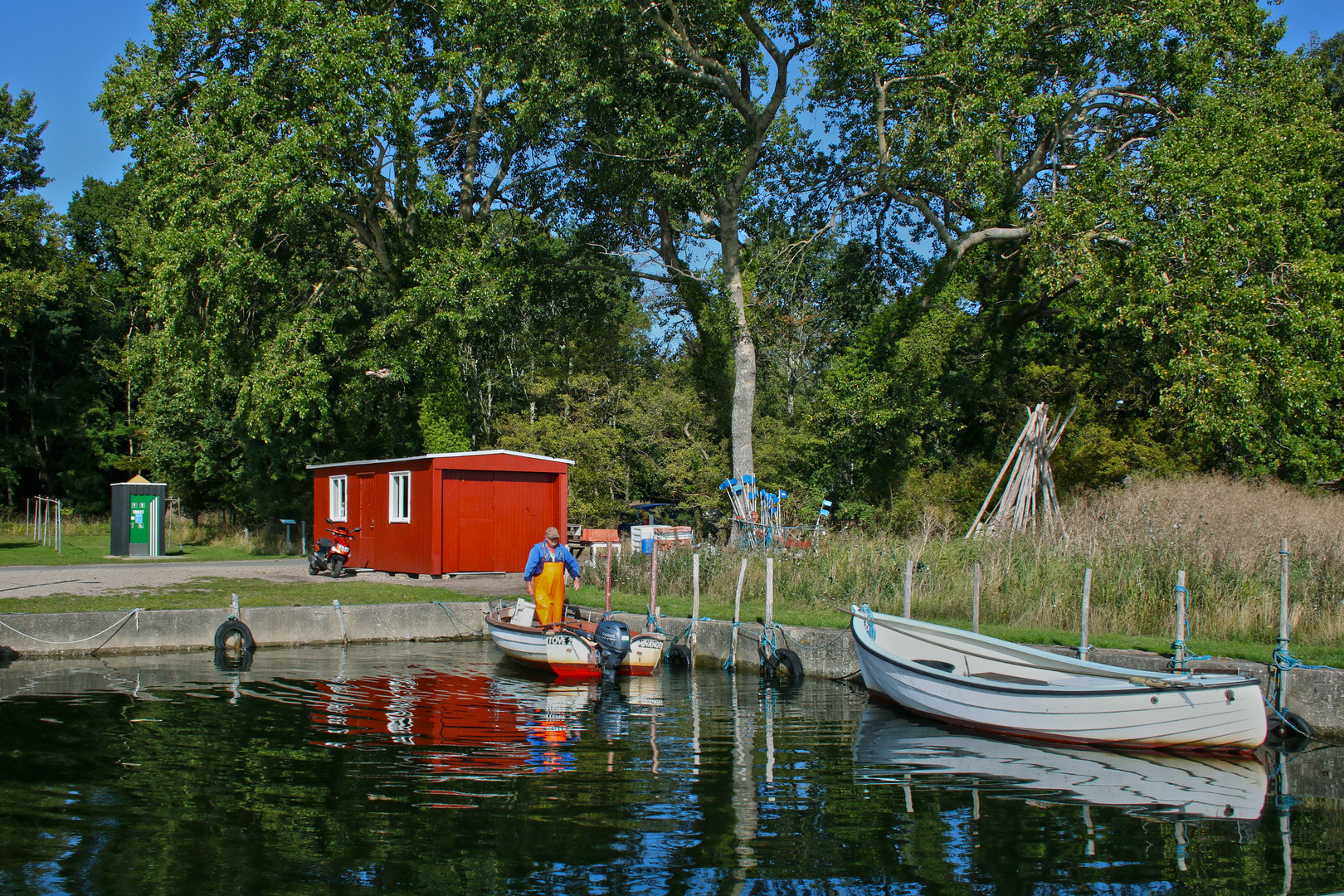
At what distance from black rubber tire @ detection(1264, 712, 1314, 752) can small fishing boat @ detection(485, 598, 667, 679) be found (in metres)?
7.46

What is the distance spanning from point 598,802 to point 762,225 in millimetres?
26085

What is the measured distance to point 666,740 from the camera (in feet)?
34.1

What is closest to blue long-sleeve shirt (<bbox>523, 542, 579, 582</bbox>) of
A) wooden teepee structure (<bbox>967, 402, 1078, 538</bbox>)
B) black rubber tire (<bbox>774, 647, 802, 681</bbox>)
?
black rubber tire (<bbox>774, 647, 802, 681</bbox>)

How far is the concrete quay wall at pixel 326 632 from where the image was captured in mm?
14766

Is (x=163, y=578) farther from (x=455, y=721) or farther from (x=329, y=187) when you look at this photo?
(x=455, y=721)

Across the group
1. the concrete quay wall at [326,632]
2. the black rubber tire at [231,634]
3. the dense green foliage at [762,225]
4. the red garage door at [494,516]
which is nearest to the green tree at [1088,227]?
the dense green foliage at [762,225]

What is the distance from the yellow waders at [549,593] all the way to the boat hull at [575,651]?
33cm

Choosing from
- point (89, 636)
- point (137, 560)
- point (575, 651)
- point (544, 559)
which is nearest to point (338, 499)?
point (137, 560)

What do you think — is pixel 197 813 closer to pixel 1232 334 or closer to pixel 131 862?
pixel 131 862

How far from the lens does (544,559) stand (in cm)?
1492

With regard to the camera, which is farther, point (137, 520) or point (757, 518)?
point (137, 520)

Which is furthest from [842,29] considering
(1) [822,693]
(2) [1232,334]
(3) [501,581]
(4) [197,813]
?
(4) [197,813]

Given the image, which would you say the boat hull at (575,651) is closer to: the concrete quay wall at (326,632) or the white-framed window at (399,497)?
the concrete quay wall at (326,632)

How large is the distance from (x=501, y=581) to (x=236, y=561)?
1058cm
